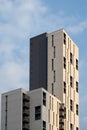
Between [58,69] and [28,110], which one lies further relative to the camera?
[58,69]

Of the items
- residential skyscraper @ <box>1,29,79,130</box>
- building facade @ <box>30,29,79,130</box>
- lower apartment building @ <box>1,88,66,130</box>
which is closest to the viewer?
lower apartment building @ <box>1,88,66,130</box>

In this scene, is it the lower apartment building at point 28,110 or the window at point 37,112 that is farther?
the lower apartment building at point 28,110

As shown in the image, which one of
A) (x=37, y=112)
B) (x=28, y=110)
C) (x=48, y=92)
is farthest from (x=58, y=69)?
(x=37, y=112)

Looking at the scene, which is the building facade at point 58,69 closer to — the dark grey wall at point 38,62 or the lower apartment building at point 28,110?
the dark grey wall at point 38,62

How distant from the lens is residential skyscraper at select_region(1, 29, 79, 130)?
146250 mm

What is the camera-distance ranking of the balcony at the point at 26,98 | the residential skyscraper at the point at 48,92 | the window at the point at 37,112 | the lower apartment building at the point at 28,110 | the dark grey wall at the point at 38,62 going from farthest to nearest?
1. the dark grey wall at the point at 38,62
2. the balcony at the point at 26,98
3. the residential skyscraper at the point at 48,92
4. the lower apartment building at the point at 28,110
5. the window at the point at 37,112

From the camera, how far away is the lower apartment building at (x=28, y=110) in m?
145

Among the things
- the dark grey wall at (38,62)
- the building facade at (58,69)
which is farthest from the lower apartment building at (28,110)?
the dark grey wall at (38,62)

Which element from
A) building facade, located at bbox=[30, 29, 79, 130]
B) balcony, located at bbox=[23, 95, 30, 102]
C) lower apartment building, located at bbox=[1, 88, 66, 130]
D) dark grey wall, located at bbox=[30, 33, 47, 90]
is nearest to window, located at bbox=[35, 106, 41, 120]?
lower apartment building, located at bbox=[1, 88, 66, 130]

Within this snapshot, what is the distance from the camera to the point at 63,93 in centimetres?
A: 15762

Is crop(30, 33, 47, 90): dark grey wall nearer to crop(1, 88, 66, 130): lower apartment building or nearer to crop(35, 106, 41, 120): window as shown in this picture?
crop(1, 88, 66, 130): lower apartment building

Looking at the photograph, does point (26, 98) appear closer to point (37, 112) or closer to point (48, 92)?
point (37, 112)

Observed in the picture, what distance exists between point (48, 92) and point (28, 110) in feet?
32.4

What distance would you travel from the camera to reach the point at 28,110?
14788cm
